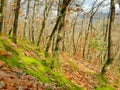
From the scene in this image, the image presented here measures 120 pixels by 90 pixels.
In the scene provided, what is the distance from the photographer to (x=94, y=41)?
39.5 m

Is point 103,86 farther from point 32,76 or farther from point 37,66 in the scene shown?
point 32,76

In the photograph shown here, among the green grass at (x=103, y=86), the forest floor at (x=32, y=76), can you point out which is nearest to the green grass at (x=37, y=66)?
the forest floor at (x=32, y=76)

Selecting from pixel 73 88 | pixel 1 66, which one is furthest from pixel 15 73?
pixel 73 88

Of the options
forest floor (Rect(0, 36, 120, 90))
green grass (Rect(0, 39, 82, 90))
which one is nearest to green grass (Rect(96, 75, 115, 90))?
forest floor (Rect(0, 36, 120, 90))

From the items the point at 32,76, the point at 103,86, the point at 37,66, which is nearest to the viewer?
the point at 32,76

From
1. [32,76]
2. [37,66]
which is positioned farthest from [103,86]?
[32,76]

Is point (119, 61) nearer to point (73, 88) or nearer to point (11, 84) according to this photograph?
point (73, 88)

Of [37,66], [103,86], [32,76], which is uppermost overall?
[32,76]

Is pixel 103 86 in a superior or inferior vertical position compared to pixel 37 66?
inferior

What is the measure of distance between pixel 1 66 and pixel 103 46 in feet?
100

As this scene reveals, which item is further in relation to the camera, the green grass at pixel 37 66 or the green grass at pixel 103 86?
the green grass at pixel 103 86

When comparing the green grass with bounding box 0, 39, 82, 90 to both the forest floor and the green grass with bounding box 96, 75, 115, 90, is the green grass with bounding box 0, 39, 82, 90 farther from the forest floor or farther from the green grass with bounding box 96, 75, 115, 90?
the green grass with bounding box 96, 75, 115, 90

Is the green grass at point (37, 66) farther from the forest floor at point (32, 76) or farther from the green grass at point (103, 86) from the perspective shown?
the green grass at point (103, 86)

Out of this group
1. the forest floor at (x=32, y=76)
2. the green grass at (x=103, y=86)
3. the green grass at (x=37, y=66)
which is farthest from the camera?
the green grass at (x=103, y=86)
